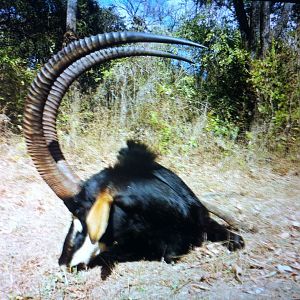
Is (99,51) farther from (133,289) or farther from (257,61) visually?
(257,61)

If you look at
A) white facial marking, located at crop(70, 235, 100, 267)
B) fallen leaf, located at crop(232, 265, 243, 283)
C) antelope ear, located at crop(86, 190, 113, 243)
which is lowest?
fallen leaf, located at crop(232, 265, 243, 283)

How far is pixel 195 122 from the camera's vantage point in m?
5.85

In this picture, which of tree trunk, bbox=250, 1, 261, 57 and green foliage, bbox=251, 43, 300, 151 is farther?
tree trunk, bbox=250, 1, 261, 57

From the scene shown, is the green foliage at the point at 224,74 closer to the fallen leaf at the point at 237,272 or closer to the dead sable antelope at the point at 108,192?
the dead sable antelope at the point at 108,192

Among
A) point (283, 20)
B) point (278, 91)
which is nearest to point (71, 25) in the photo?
point (278, 91)

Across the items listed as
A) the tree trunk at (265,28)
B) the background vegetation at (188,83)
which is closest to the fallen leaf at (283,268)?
the background vegetation at (188,83)

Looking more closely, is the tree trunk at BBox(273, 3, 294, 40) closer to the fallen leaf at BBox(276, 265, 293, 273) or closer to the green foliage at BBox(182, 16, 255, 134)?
the green foliage at BBox(182, 16, 255, 134)

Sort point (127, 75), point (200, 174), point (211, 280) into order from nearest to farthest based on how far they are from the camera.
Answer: point (211, 280), point (200, 174), point (127, 75)

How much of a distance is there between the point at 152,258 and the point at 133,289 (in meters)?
0.48

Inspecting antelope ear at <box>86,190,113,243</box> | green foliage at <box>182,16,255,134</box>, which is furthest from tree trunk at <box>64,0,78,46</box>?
antelope ear at <box>86,190,113,243</box>

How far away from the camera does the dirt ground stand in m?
2.22

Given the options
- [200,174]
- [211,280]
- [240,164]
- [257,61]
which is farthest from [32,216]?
[257,61]

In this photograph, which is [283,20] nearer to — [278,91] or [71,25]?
[278,91]

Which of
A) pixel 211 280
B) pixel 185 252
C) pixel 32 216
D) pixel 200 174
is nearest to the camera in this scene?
pixel 211 280
